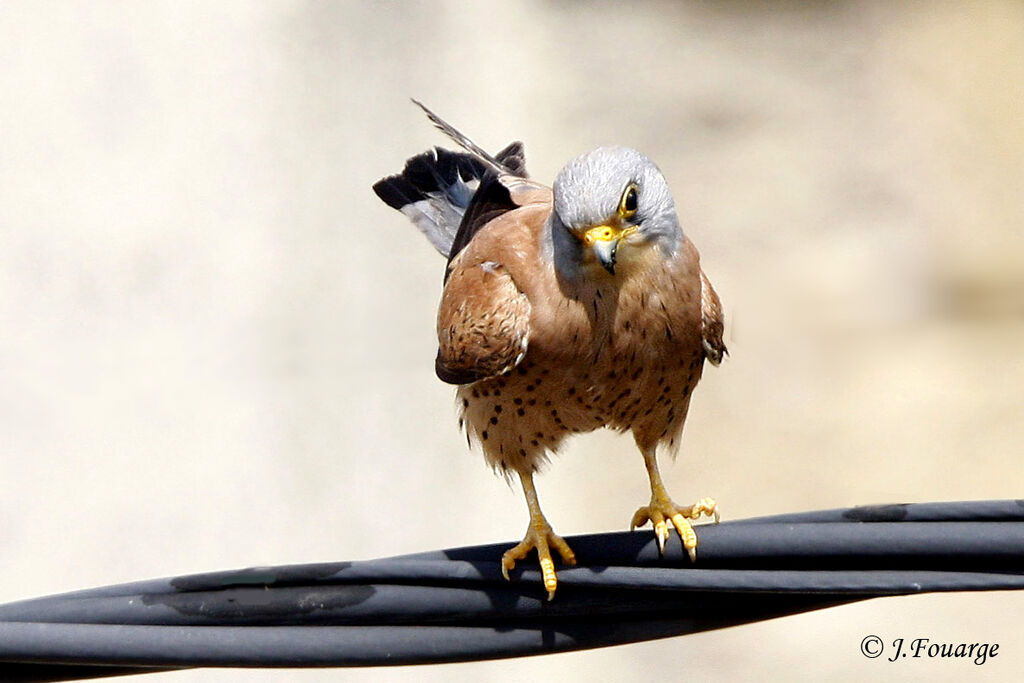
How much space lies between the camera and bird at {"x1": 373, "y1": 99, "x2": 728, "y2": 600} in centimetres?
279

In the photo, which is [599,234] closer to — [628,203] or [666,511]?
[628,203]

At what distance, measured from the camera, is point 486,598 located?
2.11 m

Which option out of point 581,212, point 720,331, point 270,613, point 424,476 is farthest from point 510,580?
point 424,476

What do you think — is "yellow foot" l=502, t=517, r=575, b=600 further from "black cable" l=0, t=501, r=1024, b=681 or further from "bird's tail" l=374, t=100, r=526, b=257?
"bird's tail" l=374, t=100, r=526, b=257

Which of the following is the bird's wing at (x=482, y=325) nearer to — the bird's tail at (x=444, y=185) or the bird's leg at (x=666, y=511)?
the bird's leg at (x=666, y=511)

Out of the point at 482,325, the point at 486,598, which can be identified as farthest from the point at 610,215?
the point at 486,598

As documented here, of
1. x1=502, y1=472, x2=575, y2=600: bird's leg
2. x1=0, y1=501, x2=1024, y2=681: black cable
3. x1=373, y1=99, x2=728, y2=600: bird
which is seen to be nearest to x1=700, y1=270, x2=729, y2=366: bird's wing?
x1=373, y1=99, x2=728, y2=600: bird

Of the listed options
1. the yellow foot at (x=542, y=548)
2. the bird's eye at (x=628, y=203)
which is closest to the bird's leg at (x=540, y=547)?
the yellow foot at (x=542, y=548)

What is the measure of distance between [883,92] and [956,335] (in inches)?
64.6

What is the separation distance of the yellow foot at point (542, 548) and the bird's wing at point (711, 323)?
0.52m

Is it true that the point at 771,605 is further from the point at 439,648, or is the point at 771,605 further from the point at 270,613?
the point at 270,613

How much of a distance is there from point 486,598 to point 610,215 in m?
0.92

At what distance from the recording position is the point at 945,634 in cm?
735

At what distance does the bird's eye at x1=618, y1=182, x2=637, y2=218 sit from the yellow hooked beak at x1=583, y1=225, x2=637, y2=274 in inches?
1.2
